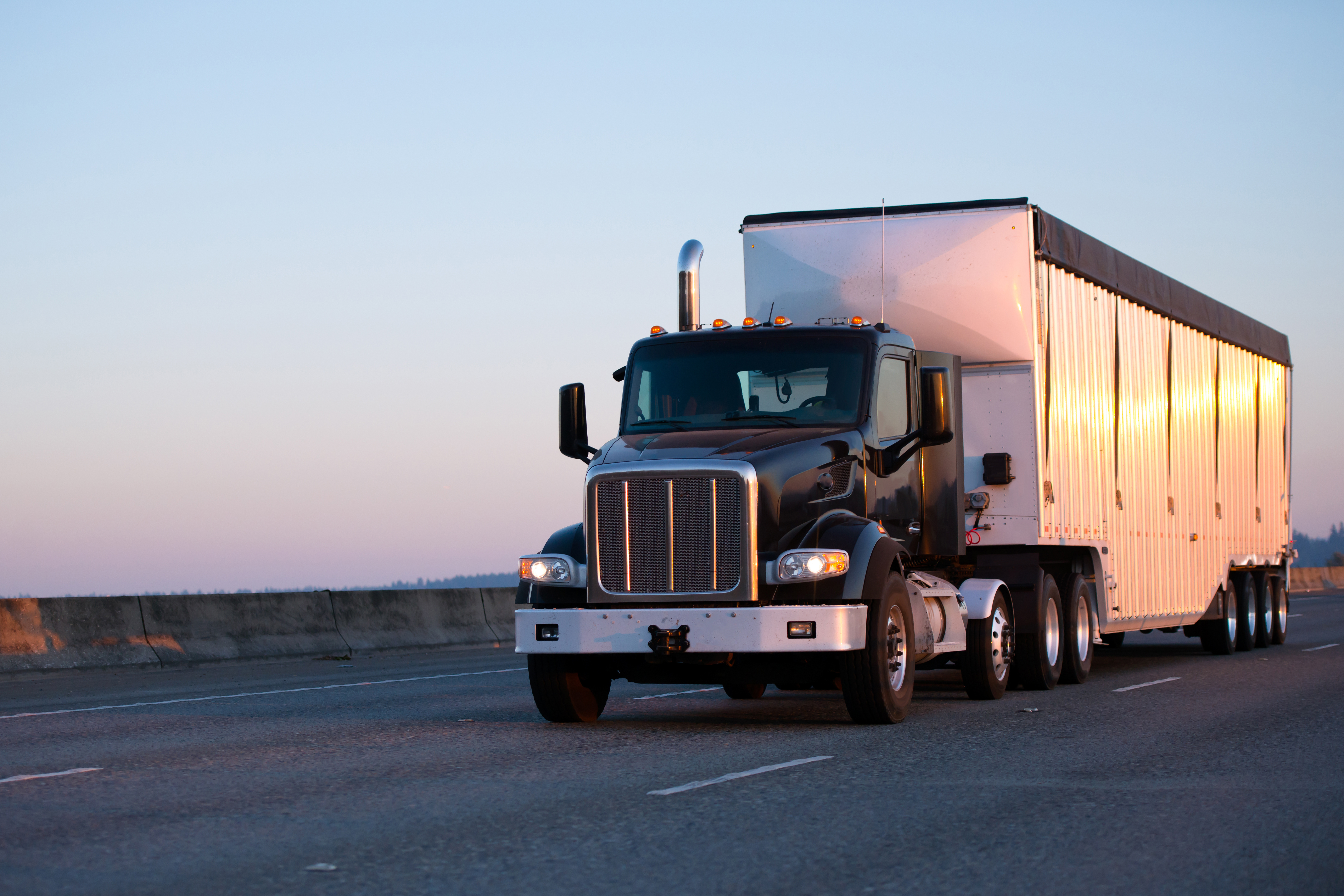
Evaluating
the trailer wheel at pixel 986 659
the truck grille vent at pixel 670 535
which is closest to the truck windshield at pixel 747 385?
the truck grille vent at pixel 670 535

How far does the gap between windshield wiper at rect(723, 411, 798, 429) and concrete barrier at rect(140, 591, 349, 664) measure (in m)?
9.71

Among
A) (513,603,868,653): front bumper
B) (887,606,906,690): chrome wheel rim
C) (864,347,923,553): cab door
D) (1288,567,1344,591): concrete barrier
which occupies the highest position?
(864,347,923,553): cab door

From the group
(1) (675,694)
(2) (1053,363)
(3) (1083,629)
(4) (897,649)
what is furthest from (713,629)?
(3) (1083,629)

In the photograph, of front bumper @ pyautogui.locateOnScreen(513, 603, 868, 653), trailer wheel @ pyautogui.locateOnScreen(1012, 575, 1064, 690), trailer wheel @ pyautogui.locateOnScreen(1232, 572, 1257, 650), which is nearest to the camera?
front bumper @ pyautogui.locateOnScreen(513, 603, 868, 653)

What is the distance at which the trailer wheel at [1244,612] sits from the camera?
23234 mm

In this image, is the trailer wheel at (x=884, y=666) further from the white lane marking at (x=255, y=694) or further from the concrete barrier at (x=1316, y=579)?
the concrete barrier at (x=1316, y=579)

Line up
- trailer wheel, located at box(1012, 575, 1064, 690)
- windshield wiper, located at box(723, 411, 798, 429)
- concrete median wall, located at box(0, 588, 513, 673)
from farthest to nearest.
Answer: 1. concrete median wall, located at box(0, 588, 513, 673)
2. trailer wheel, located at box(1012, 575, 1064, 690)
3. windshield wiper, located at box(723, 411, 798, 429)

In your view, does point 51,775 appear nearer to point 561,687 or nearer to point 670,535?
point 561,687

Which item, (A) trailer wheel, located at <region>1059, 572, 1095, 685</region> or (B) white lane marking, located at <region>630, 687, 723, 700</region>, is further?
(A) trailer wheel, located at <region>1059, 572, 1095, 685</region>

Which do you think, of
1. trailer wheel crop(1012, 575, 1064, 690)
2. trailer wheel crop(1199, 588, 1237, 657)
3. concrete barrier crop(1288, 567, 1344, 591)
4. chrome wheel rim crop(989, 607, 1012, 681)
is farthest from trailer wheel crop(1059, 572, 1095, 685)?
concrete barrier crop(1288, 567, 1344, 591)

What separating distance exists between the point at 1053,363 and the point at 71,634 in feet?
36.7

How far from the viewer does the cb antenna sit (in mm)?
15352

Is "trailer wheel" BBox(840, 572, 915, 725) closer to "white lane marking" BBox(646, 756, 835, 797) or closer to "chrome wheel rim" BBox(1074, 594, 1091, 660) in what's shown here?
"white lane marking" BBox(646, 756, 835, 797)

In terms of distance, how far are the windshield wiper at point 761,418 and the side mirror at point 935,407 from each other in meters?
A: 1.02
